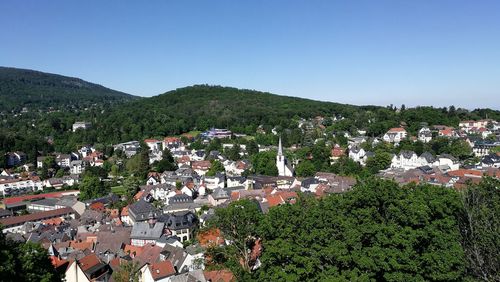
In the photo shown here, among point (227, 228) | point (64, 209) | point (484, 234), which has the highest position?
point (484, 234)

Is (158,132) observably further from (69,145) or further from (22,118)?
(22,118)

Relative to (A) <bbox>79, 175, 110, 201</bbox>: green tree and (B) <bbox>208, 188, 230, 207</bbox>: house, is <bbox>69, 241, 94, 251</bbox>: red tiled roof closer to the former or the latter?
(B) <bbox>208, 188, 230, 207</bbox>: house

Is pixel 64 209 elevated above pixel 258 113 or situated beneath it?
situated beneath

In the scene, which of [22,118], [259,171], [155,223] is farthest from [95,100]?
[155,223]

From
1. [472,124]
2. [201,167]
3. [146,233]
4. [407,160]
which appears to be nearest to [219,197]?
[146,233]

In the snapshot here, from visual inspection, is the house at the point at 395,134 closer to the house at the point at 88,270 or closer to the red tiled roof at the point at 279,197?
the red tiled roof at the point at 279,197

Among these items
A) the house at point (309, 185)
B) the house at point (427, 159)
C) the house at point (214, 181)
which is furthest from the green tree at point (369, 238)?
the house at point (427, 159)
